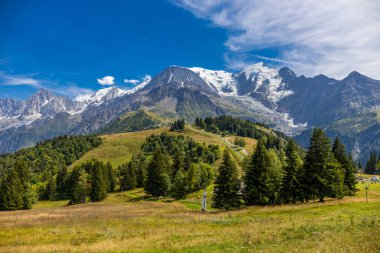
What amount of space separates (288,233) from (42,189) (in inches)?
5644

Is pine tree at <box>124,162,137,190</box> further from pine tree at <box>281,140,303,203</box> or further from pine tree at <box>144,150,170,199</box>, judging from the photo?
pine tree at <box>281,140,303,203</box>

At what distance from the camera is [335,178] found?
5759 cm

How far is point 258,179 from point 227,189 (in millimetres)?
6722

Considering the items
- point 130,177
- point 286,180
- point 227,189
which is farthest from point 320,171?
point 130,177

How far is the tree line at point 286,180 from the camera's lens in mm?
56312

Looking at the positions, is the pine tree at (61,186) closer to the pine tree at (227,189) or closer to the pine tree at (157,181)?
the pine tree at (157,181)

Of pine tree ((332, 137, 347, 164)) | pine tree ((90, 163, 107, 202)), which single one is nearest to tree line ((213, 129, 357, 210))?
pine tree ((332, 137, 347, 164))

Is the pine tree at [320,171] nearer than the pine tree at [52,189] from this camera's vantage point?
Yes

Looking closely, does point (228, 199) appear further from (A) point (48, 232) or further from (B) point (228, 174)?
(A) point (48, 232)

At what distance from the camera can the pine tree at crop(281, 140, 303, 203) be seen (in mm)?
57906

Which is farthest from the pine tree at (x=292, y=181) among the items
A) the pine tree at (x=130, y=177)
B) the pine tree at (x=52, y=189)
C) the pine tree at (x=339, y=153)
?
the pine tree at (x=52, y=189)

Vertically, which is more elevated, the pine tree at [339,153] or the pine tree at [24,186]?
the pine tree at [339,153]

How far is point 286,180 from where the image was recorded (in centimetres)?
5922

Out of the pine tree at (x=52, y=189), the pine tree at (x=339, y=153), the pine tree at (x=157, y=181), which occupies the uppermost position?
the pine tree at (x=339, y=153)
